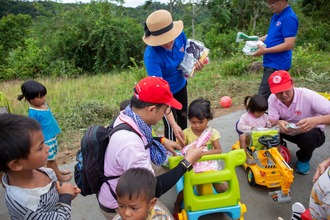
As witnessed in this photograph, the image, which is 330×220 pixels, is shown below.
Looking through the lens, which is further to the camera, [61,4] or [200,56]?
[61,4]

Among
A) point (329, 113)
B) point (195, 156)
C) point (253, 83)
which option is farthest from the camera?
point (253, 83)

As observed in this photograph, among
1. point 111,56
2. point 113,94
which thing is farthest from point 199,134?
point 111,56

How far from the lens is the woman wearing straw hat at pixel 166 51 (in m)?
2.59

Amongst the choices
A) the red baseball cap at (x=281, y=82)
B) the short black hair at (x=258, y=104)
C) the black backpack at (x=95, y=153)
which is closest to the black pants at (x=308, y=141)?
the short black hair at (x=258, y=104)

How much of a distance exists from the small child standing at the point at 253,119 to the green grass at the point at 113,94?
5.40 feet

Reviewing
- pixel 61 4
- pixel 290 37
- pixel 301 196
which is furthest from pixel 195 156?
pixel 61 4

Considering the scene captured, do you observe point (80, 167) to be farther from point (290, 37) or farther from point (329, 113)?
point (290, 37)

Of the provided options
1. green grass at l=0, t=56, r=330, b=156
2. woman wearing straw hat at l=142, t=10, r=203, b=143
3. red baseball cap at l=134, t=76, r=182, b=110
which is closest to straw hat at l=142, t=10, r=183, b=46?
woman wearing straw hat at l=142, t=10, r=203, b=143

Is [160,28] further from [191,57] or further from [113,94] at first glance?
[113,94]

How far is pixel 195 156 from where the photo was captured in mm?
1957

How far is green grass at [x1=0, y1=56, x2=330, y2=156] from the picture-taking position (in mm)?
4824

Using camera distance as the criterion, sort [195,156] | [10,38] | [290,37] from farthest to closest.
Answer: [10,38] < [290,37] < [195,156]

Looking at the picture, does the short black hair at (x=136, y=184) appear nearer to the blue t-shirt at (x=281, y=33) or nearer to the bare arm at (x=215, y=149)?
the bare arm at (x=215, y=149)

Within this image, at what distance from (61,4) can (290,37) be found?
16808mm
